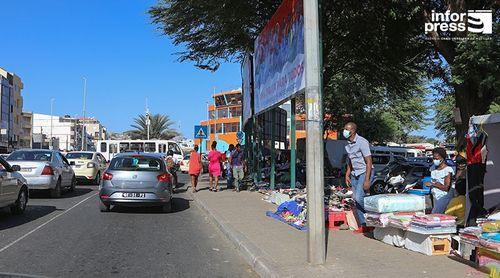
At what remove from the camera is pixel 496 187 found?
7531 mm

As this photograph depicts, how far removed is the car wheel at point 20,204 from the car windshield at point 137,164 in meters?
2.07

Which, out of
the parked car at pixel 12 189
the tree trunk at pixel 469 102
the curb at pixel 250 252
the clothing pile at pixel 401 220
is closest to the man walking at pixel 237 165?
the curb at pixel 250 252

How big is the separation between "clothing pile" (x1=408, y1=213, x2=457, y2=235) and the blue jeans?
1637 millimetres

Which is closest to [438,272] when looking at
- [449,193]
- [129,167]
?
[449,193]

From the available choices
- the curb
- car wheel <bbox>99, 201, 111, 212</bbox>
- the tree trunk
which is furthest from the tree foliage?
car wheel <bbox>99, 201, 111, 212</bbox>

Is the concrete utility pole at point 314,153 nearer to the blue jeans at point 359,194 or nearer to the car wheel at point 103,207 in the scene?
the blue jeans at point 359,194

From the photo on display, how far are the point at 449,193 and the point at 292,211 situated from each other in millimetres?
3364

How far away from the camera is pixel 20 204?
11977mm

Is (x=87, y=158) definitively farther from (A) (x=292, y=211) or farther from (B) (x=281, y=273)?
(B) (x=281, y=273)

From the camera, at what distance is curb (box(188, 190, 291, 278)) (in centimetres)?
Result: 644

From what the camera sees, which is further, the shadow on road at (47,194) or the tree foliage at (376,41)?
the shadow on road at (47,194)

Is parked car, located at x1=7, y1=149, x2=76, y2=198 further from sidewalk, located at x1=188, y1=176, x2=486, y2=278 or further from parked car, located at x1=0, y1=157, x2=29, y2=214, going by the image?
sidewalk, located at x1=188, y1=176, x2=486, y2=278

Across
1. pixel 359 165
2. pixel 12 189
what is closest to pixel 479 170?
pixel 359 165

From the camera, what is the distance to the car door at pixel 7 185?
10751 millimetres
